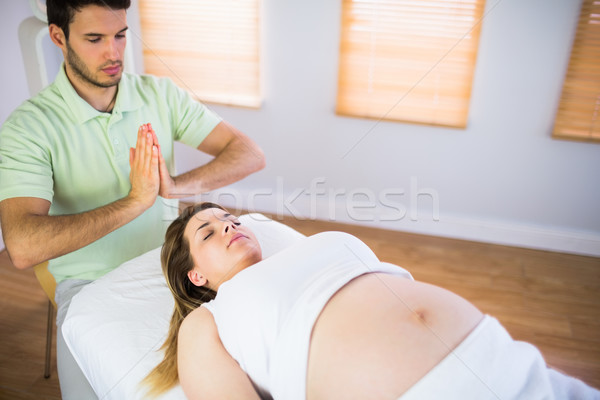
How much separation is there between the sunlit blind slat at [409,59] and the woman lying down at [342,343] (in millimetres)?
1305

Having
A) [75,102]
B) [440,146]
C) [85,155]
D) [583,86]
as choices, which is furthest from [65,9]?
[583,86]

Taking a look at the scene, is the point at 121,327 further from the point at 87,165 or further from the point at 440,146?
the point at 440,146

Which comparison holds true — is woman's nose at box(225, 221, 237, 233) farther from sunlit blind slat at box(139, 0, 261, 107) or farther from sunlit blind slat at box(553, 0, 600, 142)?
sunlit blind slat at box(553, 0, 600, 142)

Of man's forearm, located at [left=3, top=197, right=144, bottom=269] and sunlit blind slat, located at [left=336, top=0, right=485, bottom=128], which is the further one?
sunlit blind slat, located at [left=336, top=0, right=485, bottom=128]

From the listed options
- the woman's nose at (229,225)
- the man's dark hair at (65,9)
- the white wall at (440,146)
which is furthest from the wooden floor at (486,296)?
the man's dark hair at (65,9)

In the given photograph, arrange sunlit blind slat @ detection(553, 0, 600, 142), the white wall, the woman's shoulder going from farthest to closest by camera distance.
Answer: the white wall, sunlit blind slat @ detection(553, 0, 600, 142), the woman's shoulder

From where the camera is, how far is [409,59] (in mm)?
2176

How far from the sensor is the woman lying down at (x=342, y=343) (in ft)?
2.84

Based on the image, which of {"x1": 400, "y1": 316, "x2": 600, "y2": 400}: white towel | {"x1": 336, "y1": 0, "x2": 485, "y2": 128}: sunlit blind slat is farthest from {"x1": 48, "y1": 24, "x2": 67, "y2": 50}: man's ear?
{"x1": 336, "y1": 0, "x2": 485, "y2": 128}: sunlit blind slat

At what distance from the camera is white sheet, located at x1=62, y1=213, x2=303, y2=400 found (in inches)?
41.5

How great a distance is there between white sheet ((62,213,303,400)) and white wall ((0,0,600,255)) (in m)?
1.24

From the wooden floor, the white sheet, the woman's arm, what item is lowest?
the wooden floor

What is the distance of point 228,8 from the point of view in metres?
2.29

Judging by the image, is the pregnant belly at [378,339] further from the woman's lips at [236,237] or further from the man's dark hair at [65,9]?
the man's dark hair at [65,9]
